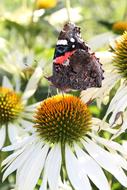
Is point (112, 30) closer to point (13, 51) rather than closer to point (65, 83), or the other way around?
point (13, 51)

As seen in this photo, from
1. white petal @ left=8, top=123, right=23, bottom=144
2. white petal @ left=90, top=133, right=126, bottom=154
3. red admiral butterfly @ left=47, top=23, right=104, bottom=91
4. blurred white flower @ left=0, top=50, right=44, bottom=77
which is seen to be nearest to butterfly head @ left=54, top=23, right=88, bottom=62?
red admiral butterfly @ left=47, top=23, right=104, bottom=91

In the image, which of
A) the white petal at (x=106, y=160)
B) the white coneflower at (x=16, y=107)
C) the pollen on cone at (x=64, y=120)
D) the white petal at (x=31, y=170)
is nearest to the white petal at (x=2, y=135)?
the white coneflower at (x=16, y=107)

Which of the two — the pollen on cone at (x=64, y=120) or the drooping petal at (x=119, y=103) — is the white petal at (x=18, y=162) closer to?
the pollen on cone at (x=64, y=120)

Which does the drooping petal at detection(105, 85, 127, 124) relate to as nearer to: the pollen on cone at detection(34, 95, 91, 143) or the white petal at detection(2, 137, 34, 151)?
the pollen on cone at detection(34, 95, 91, 143)

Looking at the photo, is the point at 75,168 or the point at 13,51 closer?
the point at 75,168

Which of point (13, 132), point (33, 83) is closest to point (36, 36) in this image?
point (33, 83)

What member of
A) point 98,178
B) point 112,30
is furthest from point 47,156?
point 112,30
